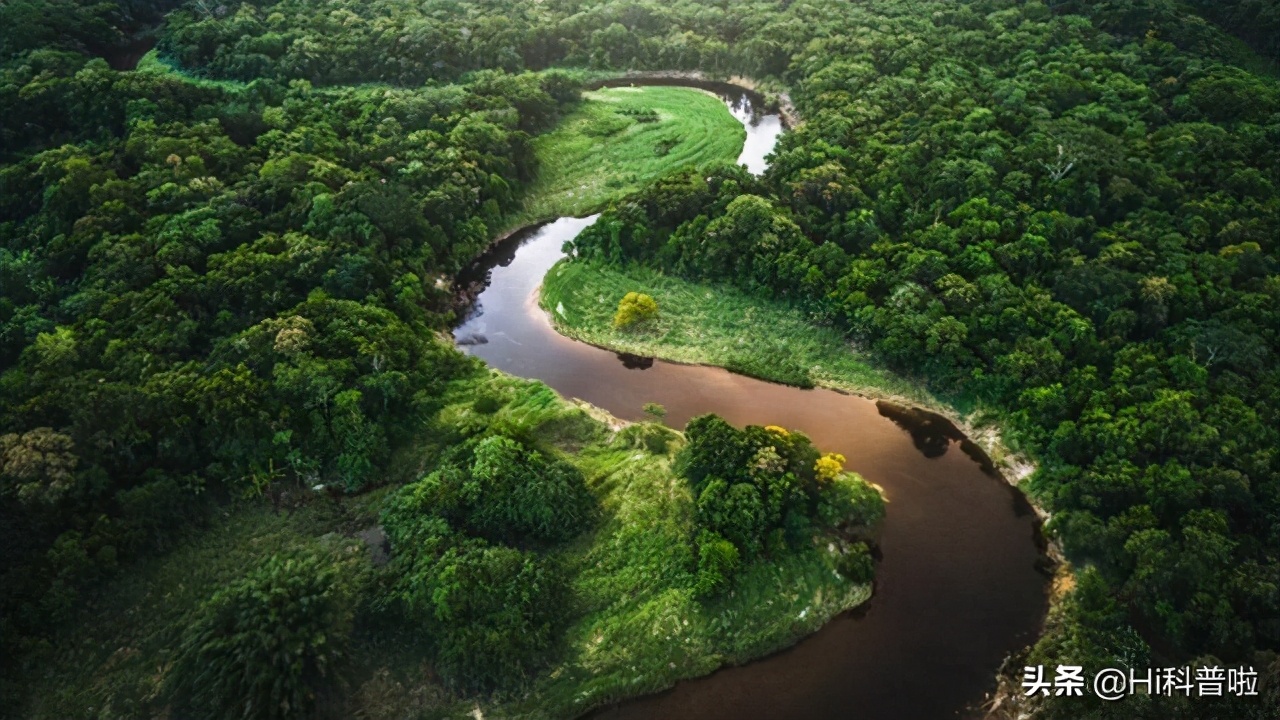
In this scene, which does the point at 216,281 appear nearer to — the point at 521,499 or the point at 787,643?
the point at 521,499

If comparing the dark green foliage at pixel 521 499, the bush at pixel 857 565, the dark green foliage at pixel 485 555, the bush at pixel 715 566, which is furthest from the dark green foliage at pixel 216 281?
the bush at pixel 857 565

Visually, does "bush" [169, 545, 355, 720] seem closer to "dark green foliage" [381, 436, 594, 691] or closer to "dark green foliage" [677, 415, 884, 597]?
"dark green foliage" [381, 436, 594, 691]

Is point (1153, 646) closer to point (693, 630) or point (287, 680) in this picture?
point (693, 630)

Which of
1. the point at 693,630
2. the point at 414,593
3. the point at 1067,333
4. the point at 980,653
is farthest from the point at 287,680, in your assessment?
the point at 1067,333

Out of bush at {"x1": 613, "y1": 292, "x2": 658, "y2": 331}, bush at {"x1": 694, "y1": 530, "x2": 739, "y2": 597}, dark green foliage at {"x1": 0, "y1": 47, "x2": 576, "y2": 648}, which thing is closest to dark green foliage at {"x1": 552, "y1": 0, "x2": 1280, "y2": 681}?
bush at {"x1": 694, "y1": 530, "x2": 739, "y2": 597}

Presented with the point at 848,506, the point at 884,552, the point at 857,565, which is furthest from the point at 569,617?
the point at 884,552

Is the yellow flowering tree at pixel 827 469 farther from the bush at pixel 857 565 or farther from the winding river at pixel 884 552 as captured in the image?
the bush at pixel 857 565

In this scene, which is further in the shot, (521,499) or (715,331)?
(715,331)
